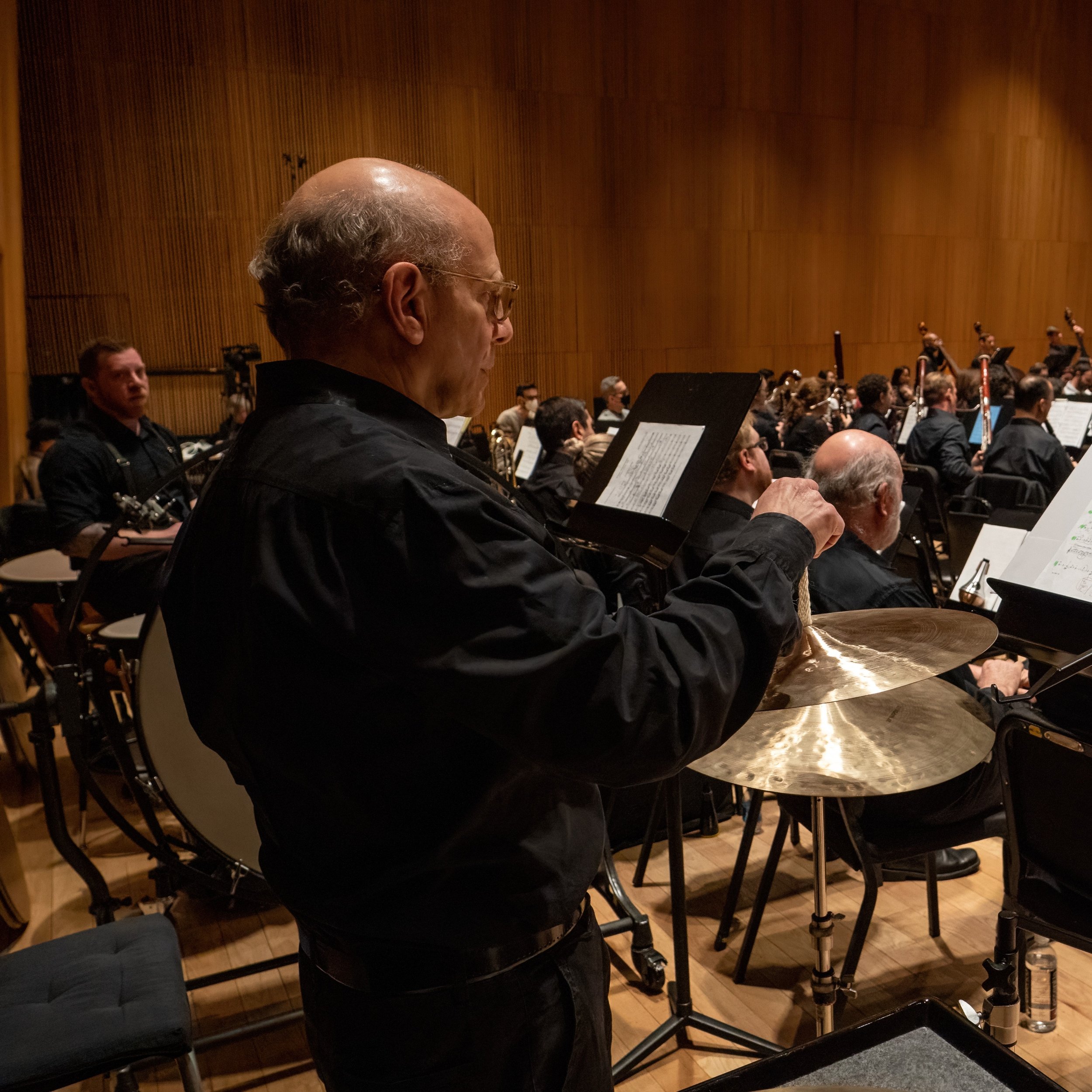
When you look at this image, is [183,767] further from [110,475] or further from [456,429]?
[456,429]

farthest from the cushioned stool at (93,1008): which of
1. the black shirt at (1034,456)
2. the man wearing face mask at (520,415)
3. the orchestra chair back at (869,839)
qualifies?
the man wearing face mask at (520,415)

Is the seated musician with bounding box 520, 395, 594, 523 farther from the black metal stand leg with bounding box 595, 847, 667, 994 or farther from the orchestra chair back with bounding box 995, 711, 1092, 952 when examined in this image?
the orchestra chair back with bounding box 995, 711, 1092, 952

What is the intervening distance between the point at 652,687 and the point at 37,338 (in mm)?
9627

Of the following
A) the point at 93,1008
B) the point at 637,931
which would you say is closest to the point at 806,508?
the point at 93,1008

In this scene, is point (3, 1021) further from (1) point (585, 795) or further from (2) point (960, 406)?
(2) point (960, 406)

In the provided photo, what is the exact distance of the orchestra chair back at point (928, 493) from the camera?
5750mm

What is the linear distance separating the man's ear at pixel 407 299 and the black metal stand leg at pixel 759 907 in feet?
6.67

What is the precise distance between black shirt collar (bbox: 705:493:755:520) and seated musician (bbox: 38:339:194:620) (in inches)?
74.8

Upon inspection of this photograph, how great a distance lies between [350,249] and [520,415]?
821cm

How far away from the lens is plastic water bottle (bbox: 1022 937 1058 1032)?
2.01m

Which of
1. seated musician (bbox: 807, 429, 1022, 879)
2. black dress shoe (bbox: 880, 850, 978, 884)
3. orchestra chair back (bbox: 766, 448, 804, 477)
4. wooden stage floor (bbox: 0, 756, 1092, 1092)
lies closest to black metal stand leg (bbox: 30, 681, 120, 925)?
wooden stage floor (bbox: 0, 756, 1092, 1092)

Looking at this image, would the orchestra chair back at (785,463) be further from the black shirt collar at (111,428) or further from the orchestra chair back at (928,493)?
the black shirt collar at (111,428)

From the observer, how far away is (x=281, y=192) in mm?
9953

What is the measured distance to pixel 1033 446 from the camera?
6.00 m
